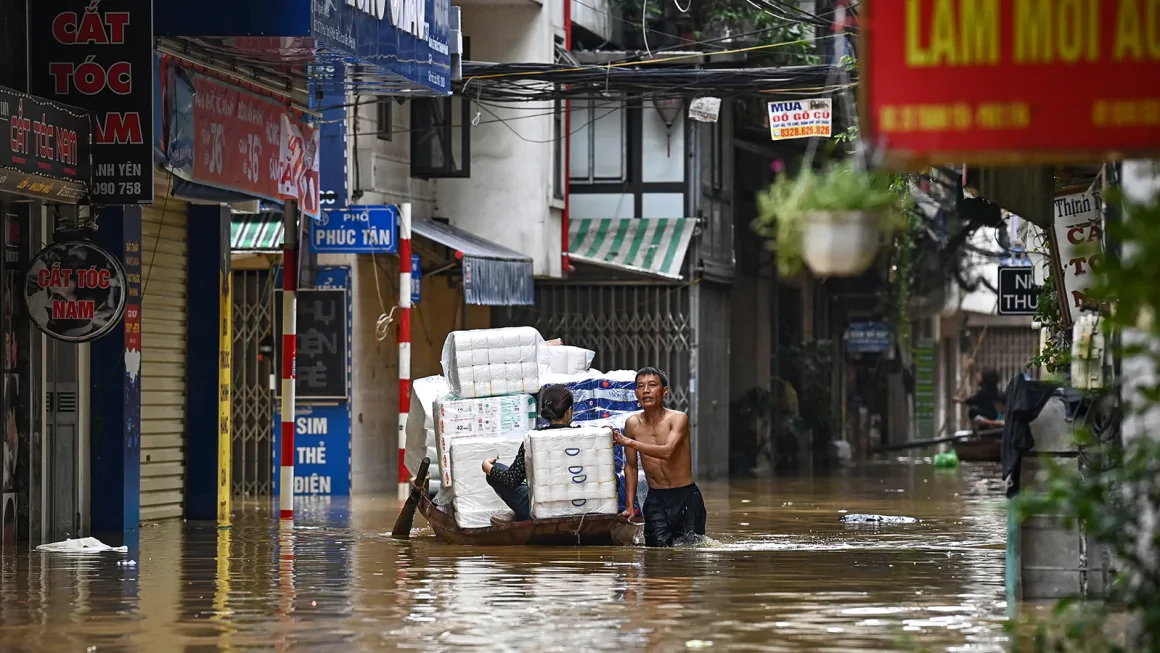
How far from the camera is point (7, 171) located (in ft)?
43.0

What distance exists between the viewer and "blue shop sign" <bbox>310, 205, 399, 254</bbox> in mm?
20391

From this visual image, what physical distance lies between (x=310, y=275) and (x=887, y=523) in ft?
25.7

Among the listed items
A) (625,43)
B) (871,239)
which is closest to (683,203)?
(625,43)

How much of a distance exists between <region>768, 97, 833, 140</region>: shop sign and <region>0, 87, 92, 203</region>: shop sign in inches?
455

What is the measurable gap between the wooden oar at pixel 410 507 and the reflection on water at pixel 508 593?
13 cm

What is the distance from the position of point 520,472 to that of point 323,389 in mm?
8549

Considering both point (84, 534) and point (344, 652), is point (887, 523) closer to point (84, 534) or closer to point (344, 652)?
point (84, 534)

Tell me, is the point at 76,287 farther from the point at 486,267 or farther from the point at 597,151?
the point at 597,151

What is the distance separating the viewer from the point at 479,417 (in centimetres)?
1576

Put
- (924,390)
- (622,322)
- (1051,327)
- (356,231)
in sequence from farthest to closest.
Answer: (924,390)
(622,322)
(356,231)
(1051,327)

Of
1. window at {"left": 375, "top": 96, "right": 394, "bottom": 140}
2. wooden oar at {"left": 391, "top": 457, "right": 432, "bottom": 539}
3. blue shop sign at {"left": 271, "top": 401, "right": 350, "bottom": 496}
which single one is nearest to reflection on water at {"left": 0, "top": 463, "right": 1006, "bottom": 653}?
wooden oar at {"left": 391, "top": 457, "right": 432, "bottom": 539}

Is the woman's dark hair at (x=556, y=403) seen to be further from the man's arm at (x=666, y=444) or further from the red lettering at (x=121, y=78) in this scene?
the red lettering at (x=121, y=78)

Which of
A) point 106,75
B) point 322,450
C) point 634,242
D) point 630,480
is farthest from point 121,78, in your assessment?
point 634,242

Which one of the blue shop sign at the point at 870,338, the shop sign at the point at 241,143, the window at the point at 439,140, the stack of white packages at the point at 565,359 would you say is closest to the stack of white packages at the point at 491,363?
the stack of white packages at the point at 565,359
